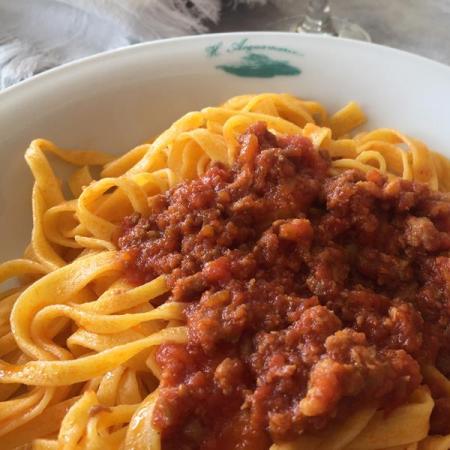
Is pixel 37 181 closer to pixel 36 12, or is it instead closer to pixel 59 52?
pixel 59 52

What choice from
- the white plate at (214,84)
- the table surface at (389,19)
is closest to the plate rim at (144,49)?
the white plate at (214,84)

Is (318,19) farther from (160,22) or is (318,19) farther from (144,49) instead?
(144,49)

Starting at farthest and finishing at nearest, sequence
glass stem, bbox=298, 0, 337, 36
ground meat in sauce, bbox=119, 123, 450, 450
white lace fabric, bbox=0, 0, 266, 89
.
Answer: glass stem, bbox=298, 0, 337, 36 < white lace fabric, bbox=0, 0, 266, 89 < ground meat in sauce, bbox=119, 123, 450, 450

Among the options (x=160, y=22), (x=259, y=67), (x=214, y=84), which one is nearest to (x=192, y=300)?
(x=214, y=84)

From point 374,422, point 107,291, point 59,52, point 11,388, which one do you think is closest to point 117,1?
point 59,52

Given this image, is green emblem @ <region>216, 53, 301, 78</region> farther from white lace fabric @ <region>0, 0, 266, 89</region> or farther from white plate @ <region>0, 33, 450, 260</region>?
white lace fabric @ <region>0, 0, 266, 89</region>

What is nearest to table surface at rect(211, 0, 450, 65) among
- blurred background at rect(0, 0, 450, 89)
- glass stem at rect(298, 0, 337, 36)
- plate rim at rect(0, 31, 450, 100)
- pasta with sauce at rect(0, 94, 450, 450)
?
blurred background at rect(0, 0, 450, 89)
